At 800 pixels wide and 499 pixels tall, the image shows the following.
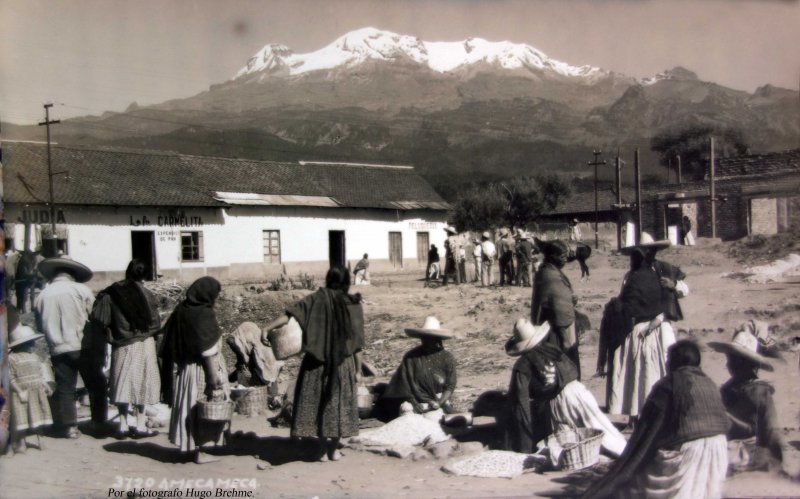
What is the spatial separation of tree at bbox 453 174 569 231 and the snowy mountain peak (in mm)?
35813

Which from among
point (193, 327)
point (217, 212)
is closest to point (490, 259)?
point (217, 212)

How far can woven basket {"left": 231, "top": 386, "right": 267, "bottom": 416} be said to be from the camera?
22.1ft

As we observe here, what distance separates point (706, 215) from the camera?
816 inches

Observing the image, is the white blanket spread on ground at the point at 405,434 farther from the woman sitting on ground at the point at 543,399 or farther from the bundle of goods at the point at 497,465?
the woman sitting on ground at the point at 543,399

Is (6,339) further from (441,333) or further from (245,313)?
(245,313)

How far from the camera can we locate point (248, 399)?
672cm

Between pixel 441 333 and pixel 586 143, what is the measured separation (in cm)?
4297

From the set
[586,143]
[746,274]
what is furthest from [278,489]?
[586,143]

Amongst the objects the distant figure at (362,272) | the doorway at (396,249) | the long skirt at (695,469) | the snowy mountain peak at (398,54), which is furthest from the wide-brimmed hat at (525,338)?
the doorway at (396,249)

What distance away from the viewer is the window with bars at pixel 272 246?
1984 centimetres

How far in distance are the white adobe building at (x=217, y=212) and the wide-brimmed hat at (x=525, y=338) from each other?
496 centimetres

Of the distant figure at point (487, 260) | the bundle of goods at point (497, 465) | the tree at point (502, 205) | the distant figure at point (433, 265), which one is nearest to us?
the bundle of goods at point (497, 465)

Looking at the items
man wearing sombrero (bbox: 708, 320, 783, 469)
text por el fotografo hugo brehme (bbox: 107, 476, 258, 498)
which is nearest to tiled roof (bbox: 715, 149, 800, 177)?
man wearing sombrero (bbox: 708, 320, 783, 469)

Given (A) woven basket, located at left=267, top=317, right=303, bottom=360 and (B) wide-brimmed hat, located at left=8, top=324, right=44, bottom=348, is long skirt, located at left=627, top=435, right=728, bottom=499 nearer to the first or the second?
(A) woven basket, located at left=267, top=317, right=303, bottom=360
